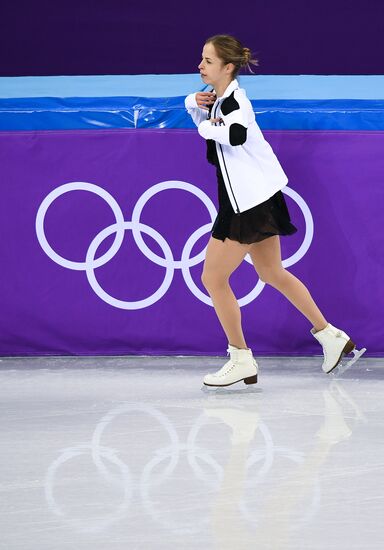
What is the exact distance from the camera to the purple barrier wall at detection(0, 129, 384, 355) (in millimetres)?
5926

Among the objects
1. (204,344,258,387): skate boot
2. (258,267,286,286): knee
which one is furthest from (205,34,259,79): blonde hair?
(204,344,258,387): skate boot

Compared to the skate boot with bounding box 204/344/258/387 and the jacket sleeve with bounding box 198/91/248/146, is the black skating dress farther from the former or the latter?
the skate boot with bounding box 204/344/258/387

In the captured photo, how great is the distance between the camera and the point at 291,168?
19.4 ft

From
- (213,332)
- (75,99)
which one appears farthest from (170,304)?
(75,99)

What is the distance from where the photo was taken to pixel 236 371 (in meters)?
5.33

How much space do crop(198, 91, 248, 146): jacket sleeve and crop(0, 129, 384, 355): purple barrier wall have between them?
2.65 feet

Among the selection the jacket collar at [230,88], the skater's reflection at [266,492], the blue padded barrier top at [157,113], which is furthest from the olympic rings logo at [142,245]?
the skater's reflection at [266,492]

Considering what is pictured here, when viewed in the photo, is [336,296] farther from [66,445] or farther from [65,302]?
[66,445]

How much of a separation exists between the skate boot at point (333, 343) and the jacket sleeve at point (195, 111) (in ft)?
3.46

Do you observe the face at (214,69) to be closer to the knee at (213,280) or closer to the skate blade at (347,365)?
the knee at (213,280)

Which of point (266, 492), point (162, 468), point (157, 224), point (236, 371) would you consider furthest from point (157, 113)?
point (266, 492)

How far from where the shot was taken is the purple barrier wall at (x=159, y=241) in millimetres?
5926

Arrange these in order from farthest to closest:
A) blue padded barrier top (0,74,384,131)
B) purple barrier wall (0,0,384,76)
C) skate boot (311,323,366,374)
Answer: purple barrier wall (0,0,384,76)
blue padded barrier top (0,74,384,131)
skate boot (311,323,366,374)

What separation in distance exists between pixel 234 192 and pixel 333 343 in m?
0.87
